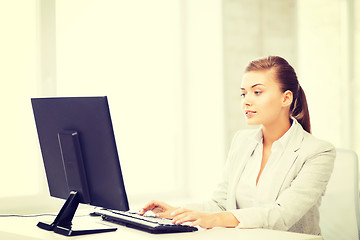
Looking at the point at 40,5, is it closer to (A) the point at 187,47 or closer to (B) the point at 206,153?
(A) the point at 187,47

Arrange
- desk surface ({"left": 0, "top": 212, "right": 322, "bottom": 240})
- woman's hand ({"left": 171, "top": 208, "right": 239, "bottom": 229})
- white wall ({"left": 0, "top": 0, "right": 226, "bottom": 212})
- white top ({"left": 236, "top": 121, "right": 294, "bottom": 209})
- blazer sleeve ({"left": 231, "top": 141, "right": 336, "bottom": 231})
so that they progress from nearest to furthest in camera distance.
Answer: desk surface ({"left": 0, "top": 212, "right": 322, "bottom": 240}), woman's hand ({"left": 171, "top": 208, "right": 239, "bottom": 229}), blazer sleeve ({"left": 231, "top": 141, "right": 336, "bottom": 231}), white top ({"left": 236, "top": 121, "right": 294, "bottom": 209}), white wall ({"left": 0, "top": 0, "right": 226, "bottom": 212})

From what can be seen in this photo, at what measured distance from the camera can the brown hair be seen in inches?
85.5

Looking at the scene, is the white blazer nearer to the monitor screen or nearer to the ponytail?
the ponytail

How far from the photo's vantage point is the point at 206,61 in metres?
3.41

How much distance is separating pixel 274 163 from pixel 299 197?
0.25 m

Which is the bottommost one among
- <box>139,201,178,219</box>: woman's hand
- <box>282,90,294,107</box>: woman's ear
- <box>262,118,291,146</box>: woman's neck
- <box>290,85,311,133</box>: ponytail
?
<box>139,201,178,219</box>: woman's hand

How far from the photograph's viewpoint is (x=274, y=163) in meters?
2.17

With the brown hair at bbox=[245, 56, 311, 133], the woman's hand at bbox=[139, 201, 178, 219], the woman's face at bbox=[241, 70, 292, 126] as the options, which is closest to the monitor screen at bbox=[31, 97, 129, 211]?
the woman's hand at bbox=[139, 201, 178, 219]

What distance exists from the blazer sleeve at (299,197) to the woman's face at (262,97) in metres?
0.20

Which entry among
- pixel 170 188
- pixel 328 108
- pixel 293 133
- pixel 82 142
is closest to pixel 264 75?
pixel 293 133

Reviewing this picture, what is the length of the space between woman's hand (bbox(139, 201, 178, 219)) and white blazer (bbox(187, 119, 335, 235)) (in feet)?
0.58

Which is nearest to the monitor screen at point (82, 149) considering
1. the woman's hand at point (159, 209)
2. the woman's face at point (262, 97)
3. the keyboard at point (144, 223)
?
the keyboard at point (144, 223)

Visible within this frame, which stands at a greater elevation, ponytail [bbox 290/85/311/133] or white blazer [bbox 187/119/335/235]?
ponytail [bbox 290/85/311/133]

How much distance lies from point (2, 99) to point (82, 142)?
1143mm
